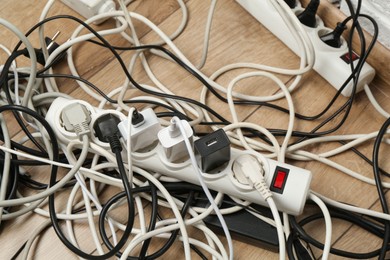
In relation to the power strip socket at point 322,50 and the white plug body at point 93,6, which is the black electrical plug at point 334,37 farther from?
the white plug body at point 93,6

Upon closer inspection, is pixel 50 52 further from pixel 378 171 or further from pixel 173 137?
pixel 378 171

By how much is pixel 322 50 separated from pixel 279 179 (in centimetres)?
25

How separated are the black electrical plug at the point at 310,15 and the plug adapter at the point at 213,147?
287 millimetres

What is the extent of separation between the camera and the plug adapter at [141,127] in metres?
0.59

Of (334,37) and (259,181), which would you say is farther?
(334,37)

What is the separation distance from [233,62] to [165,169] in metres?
0.24

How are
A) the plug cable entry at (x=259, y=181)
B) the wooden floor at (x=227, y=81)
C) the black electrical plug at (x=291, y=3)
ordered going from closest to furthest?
the plug cable entry at (x=259, y=181), the wooden floor at (x=227, y=81), the black electrical plug at (x=291, y=3)

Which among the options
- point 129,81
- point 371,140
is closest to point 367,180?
point 371,140

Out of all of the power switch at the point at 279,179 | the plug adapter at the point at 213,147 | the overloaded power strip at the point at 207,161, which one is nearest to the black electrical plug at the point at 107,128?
the overloaded power strip at the point at 207,161

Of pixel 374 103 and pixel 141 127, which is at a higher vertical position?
pixel 141 127

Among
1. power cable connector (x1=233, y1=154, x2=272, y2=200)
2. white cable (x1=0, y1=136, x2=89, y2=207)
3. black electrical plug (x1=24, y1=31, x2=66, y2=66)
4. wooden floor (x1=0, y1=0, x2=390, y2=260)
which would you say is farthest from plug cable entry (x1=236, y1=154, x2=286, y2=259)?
black electrical plug (x1=24, y1=31, x2=66, y2=66)

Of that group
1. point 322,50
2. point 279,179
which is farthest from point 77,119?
point 322,50

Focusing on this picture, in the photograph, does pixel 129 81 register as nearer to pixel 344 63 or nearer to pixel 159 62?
pixel 159 62

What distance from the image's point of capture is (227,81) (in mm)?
761
